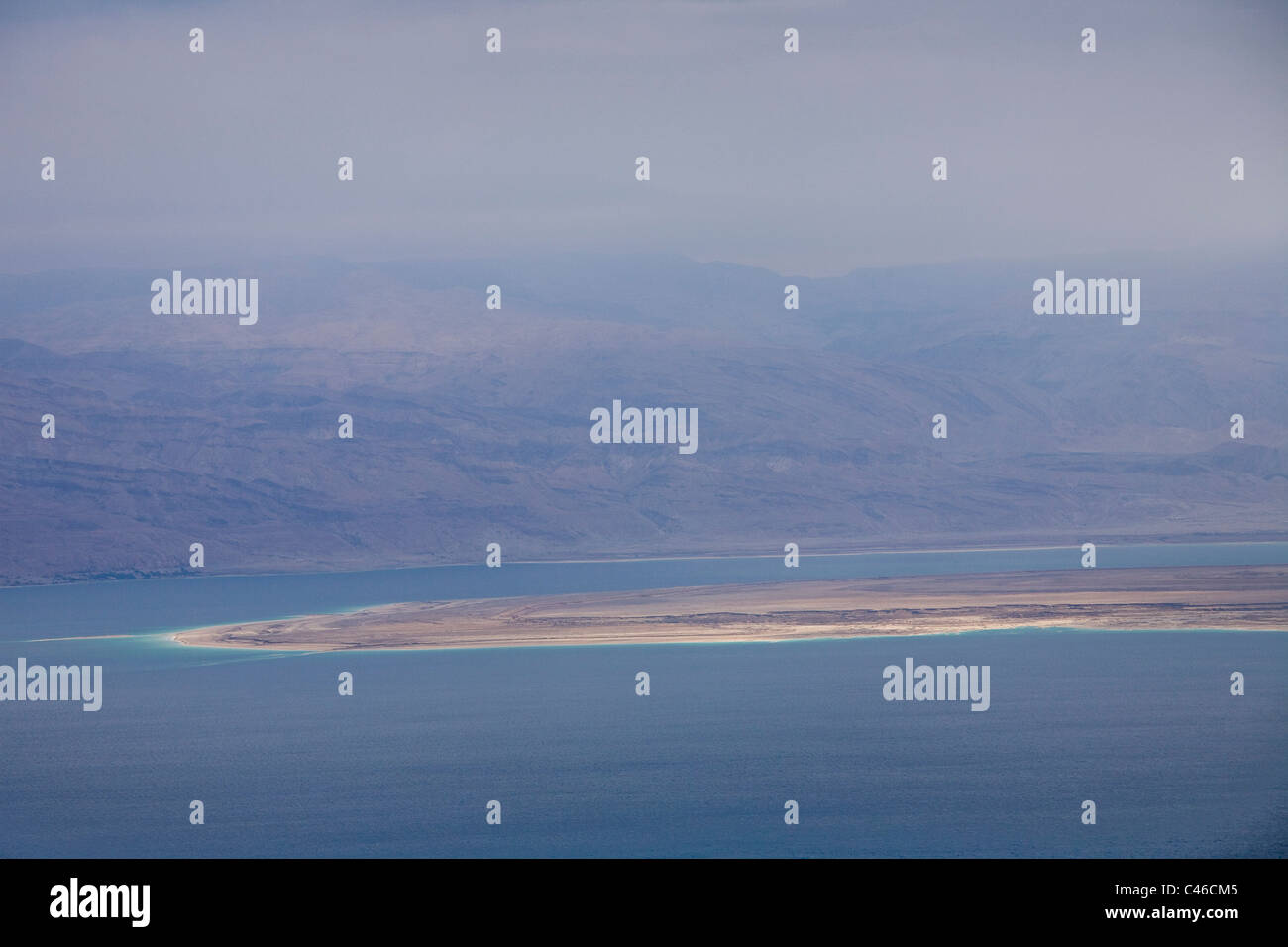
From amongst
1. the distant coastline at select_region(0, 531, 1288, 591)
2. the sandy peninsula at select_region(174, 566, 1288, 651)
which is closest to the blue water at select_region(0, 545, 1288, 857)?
the sandy peninsula at select_region(174, 566, 1288, 651)

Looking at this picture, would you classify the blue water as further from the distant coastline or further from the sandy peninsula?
the distant coastline

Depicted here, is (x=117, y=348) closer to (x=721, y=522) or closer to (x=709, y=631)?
(x=721, y=522)

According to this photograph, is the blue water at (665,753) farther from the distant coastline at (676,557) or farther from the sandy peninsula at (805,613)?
the distant coastline at (676,557)

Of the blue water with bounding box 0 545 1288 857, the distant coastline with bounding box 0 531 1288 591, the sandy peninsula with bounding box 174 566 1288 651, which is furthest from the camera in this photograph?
the distant coastline with bounding box 0 531 1288 591

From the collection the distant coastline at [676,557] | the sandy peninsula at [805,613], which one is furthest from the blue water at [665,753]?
the distant coastline at [676,557]

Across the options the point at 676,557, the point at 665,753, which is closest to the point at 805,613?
the point at 665,753
